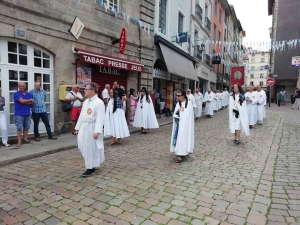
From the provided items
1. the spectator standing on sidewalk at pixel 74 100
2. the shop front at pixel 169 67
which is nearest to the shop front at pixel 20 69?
the spectator standing on sidewalk at pixel 74 100

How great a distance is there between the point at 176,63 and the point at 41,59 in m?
9.67

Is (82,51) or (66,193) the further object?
(82,51)

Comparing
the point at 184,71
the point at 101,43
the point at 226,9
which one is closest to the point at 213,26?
the point at 226,9

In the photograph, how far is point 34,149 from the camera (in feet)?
20.3

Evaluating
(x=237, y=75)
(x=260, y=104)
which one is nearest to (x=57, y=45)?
(x=260, y=104)

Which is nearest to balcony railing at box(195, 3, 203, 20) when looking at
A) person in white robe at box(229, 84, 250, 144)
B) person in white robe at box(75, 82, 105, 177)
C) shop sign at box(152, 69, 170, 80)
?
shop sign at box(152, 69, 170, 80)

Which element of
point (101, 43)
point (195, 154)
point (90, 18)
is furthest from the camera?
point (101, 43)

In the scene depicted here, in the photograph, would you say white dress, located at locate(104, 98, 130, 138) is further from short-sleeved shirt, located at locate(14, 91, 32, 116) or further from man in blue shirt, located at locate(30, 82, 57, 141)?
short-sleeved shirt, located at locate(14, 91, 32, 116)

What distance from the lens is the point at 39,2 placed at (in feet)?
24.3

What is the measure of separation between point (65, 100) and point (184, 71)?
10.7 m

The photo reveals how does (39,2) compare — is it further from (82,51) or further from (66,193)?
(66,193)

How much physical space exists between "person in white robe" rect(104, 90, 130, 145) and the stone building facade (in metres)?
2.24

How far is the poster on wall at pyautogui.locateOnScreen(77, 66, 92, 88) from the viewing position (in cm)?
901

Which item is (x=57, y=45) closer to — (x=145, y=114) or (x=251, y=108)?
(x=145, y=114)
